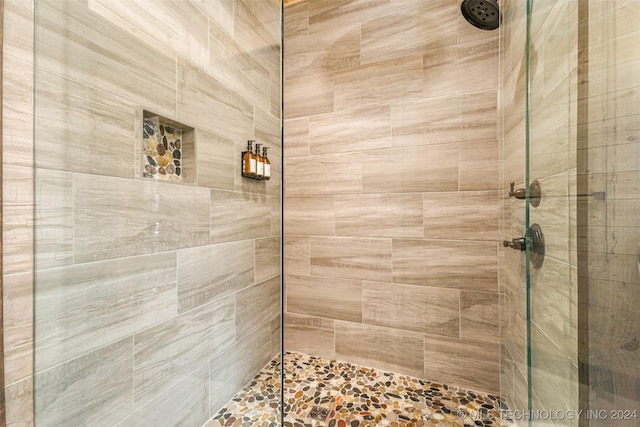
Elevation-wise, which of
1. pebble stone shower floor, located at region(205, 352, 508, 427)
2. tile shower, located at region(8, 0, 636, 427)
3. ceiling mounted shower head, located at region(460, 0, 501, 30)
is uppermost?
ceiling mounted shower head, located at region(460, 0, 501, 30)

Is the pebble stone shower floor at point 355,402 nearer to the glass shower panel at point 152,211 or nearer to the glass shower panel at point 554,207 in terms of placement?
the glass shower panel at point 152,211

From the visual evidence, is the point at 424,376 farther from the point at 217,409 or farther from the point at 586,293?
the point at 586,293

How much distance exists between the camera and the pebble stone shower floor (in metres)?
1.12

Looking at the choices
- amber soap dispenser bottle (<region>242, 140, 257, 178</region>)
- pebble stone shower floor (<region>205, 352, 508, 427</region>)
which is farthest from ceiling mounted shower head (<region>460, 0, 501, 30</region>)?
pebble stone shower floor (<region>205, 352, 508, 427</region>)

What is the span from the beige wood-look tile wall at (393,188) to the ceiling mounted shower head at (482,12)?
0.09 meters

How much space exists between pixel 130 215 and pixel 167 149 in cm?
26

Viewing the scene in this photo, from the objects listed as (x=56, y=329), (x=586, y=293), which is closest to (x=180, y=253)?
(x=56, y=329)

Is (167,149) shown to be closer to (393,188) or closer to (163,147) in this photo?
(163,147)

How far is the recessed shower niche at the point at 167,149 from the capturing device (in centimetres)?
90

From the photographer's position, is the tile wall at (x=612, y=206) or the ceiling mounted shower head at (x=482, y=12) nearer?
the tile wall at (x=612, y=206)

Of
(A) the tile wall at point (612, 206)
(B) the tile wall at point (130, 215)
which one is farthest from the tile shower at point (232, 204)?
(A) the tile wall at point (612, 206)

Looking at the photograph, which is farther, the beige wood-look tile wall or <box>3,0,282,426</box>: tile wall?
the beige wood-look tile wall

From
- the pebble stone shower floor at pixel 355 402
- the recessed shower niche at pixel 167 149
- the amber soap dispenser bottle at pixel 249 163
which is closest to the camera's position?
the recessed shower niche at pixel 167 149

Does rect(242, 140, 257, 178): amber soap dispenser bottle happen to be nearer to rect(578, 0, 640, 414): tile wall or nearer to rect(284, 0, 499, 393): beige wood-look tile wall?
rect(284, 0, 499, 393): beige wood-look tile wall
